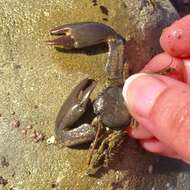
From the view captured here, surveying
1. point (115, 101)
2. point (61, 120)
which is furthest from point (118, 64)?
point (61, 120)

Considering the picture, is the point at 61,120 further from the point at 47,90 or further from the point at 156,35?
the point at 156,35

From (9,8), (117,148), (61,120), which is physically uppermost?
(9,8)

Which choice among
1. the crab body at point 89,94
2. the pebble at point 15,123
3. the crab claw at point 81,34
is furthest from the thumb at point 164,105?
the pebble at point 15,123

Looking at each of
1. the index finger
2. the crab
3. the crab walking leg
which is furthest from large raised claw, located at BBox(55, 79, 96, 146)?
the index finger

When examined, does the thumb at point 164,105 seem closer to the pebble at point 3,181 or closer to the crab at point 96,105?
the crab at point 96,105

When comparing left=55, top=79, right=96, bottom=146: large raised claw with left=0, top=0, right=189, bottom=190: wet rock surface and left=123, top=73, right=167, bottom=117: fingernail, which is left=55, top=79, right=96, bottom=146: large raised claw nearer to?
left=0, top=0, right=189, bottom=190: wet rock surface

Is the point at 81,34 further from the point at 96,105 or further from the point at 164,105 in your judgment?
the point at 164,105
